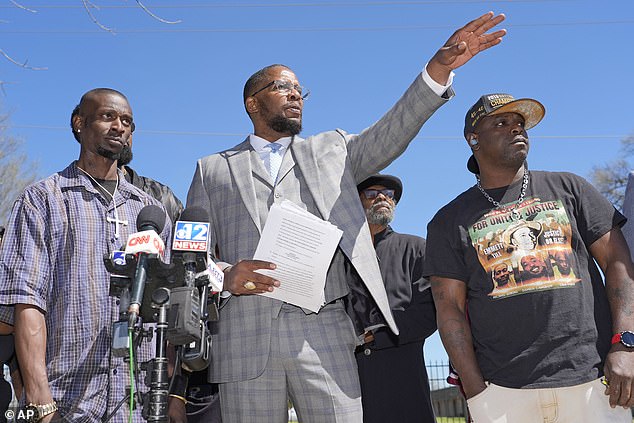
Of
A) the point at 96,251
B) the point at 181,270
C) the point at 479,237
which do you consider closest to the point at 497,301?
the point at 479,237

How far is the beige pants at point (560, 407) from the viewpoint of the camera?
3.80 m

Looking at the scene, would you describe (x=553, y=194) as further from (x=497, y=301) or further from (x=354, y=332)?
(x=354, y=332)

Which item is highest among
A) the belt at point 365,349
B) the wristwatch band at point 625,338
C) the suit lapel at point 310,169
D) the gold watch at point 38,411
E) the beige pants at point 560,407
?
the suit lapel at point 310,169

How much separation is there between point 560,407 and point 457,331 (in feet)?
2.33

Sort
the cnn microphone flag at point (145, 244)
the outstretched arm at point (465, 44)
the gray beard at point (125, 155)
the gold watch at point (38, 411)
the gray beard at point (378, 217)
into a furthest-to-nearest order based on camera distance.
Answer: the gray beard at point (378, 217) < the gray beard at point (125, 155) < the outstretched arm at point (465, 44) < the gold watch at point (38, 411) < the cnn microphone flag at point (145, 244)

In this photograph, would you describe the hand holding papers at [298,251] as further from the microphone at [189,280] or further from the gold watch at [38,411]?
the gold watch at [38,411]

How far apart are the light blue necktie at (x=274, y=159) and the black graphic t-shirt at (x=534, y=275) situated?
1047mm

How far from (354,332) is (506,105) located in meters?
1.70

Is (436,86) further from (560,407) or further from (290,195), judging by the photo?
(560,407)

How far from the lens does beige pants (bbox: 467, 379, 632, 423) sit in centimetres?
380

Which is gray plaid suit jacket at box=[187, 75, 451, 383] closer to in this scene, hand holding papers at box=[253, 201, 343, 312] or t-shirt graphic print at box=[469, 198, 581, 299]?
hand holding papers at box=[253, 201, 343, 312]

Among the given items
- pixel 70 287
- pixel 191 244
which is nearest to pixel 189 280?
pixel 191 244

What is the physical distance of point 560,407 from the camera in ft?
12.5

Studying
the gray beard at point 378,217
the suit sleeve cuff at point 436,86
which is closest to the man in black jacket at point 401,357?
the gray beard at point 378,217
